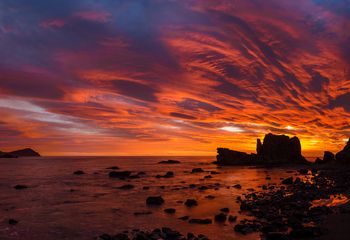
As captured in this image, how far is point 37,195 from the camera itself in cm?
4341

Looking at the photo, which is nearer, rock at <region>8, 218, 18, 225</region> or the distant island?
rock at <region>8, 218, 18, 225</region>

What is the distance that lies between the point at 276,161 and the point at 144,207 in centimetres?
13095

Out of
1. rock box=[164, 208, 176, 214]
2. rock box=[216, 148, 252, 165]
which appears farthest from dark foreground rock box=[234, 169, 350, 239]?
rock box=[216, 148, 252, 165]

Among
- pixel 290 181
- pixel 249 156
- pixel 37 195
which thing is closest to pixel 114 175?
pixel 37 195

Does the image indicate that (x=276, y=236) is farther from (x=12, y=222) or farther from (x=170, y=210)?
(x=12, y=222)

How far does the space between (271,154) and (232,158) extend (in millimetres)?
22900

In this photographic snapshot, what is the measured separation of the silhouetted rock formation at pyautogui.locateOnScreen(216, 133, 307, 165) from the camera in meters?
154

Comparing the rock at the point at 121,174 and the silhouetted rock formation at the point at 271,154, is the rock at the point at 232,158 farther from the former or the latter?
the rock at the point at 121,174

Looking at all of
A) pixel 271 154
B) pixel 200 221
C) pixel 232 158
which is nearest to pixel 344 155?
pixel 271 154

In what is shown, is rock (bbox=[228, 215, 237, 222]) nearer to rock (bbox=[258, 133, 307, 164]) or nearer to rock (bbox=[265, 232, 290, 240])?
rock (bbox=[265, 232, 290, 240])

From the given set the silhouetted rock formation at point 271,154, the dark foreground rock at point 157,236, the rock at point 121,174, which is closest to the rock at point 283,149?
the silhouetted rock formation at point 271,154

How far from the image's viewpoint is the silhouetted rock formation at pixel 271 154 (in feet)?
507

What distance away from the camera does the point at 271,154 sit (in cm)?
16138

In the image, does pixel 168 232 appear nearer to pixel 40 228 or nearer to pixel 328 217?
pixel 40 228
